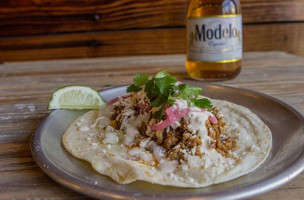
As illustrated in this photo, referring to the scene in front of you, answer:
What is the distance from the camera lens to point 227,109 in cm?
137

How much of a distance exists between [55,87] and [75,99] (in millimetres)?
555

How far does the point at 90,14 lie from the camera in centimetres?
284

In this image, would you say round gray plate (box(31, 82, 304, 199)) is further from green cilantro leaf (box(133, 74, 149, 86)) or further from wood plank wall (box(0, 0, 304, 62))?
wood plank wall (box(0, 0, 304, 62))

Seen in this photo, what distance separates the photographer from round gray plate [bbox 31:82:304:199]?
2.34 ft

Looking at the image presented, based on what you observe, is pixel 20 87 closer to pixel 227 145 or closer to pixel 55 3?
pixel 55 3

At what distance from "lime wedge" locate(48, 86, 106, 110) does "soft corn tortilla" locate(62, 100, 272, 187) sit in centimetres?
6

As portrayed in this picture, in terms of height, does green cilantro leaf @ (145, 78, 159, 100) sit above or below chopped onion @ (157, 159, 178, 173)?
above

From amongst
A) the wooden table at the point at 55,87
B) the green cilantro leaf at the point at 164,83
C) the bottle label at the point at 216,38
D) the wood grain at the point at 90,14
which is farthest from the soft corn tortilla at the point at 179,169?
the wood grain at the point at 90,14

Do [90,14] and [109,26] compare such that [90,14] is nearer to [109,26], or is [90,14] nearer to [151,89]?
[109,26]

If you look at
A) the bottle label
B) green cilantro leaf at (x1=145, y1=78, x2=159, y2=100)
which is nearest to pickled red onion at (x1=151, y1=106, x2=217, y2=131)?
green cilantro leaf at (x1=145, y1=78, x2=159, y2=100)

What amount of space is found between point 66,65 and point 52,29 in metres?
0.56

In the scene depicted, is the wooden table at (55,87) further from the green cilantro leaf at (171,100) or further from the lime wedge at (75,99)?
the green cilantro leaf at (171,100)

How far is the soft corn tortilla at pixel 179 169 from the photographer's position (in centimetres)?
85

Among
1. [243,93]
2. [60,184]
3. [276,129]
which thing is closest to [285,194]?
[276,129]
